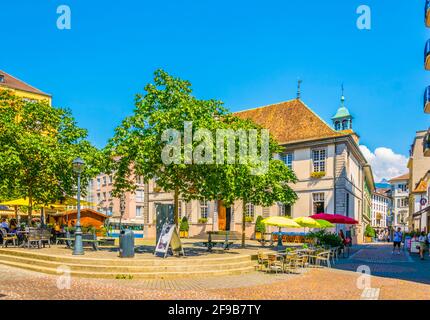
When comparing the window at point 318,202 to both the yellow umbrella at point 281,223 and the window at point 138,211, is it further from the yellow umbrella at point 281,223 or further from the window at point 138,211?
the window at point 138,211

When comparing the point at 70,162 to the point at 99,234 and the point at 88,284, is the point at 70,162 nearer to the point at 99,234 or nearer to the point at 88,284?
the point at 88,284

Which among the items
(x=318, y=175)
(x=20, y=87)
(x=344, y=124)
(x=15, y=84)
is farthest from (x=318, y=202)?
(x=15, y=84)

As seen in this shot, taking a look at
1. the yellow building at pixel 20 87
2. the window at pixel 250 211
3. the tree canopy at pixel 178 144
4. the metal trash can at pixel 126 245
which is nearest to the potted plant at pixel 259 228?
the window at pixel 250 211

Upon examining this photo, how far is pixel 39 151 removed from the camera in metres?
21.0

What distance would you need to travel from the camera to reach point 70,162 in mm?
21906

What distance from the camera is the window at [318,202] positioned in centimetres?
3356

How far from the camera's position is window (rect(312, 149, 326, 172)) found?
33.9 meters

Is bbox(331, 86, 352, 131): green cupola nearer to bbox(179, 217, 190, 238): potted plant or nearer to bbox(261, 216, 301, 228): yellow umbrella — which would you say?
bbox(179, 217, 190, 238): potted plant

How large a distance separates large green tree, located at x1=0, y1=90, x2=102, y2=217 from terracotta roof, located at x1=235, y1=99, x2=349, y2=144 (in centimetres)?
1815

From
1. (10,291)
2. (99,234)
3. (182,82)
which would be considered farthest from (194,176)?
(99,234)

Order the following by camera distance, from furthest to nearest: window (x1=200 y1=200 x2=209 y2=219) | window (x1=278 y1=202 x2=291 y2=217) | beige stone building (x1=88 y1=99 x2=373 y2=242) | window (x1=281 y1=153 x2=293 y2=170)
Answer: window (x1=200 y1=200 x2=209 y2=219) → window (x1=281 y1=153 x2=293 y2=170) → window (x1=278 y1=202 x2=291 y2=217) → beige stone building (x1=88 y1=99 x2=373 y2=242)

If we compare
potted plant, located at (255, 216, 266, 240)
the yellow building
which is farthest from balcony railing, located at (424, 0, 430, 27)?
the yellow building

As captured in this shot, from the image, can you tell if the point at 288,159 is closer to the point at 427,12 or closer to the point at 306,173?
the point at 306,173
